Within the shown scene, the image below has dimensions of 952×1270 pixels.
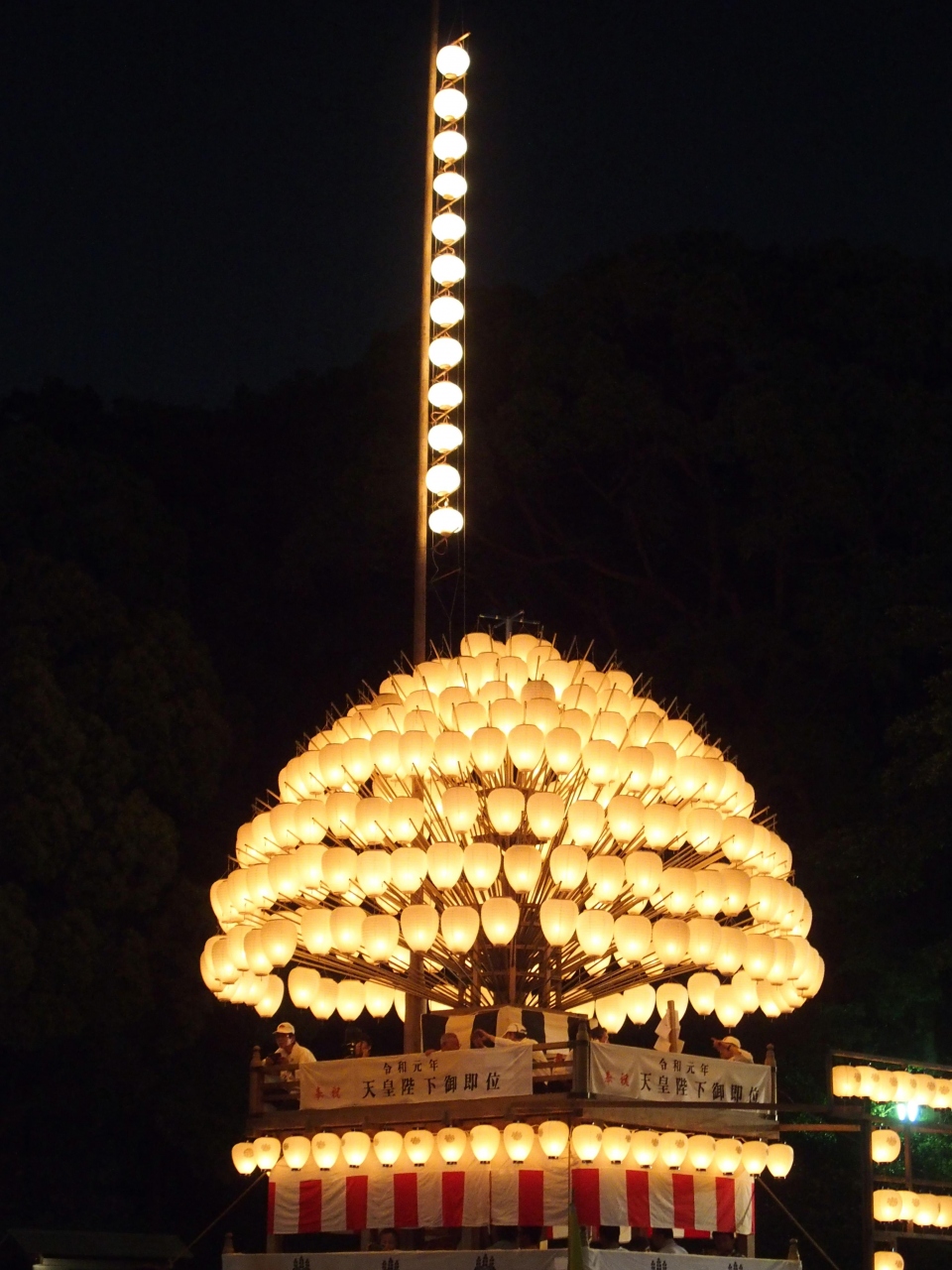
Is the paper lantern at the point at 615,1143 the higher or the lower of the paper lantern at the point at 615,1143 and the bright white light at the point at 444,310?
the lower

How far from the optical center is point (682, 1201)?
34.1 feet

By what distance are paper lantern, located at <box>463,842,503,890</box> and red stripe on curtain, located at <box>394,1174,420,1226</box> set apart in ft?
5.85

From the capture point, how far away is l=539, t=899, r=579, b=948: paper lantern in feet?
34.4

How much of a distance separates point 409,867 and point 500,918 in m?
0.66

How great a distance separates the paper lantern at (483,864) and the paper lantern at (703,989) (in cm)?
159

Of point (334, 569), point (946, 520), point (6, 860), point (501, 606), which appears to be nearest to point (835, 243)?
point (946, 520)

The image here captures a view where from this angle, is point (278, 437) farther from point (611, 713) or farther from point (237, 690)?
point (611, 713)

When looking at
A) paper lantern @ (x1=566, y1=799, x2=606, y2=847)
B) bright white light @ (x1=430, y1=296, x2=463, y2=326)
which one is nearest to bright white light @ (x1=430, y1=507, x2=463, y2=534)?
bright white light @ (x1=430, y1=296, x2=463, y2=326)

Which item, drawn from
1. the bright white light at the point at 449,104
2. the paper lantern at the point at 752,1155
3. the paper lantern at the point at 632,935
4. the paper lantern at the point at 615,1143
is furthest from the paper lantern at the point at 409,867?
the bright white light at the point at 449,104

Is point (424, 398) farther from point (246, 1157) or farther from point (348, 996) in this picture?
point (246, 1157)

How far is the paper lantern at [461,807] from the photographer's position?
1087 centimetres

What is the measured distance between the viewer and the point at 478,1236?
10312 mm

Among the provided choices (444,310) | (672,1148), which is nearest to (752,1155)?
(672,1148)

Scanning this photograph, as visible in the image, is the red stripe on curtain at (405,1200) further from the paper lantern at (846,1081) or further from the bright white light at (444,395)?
the bright white light at (444,395)
